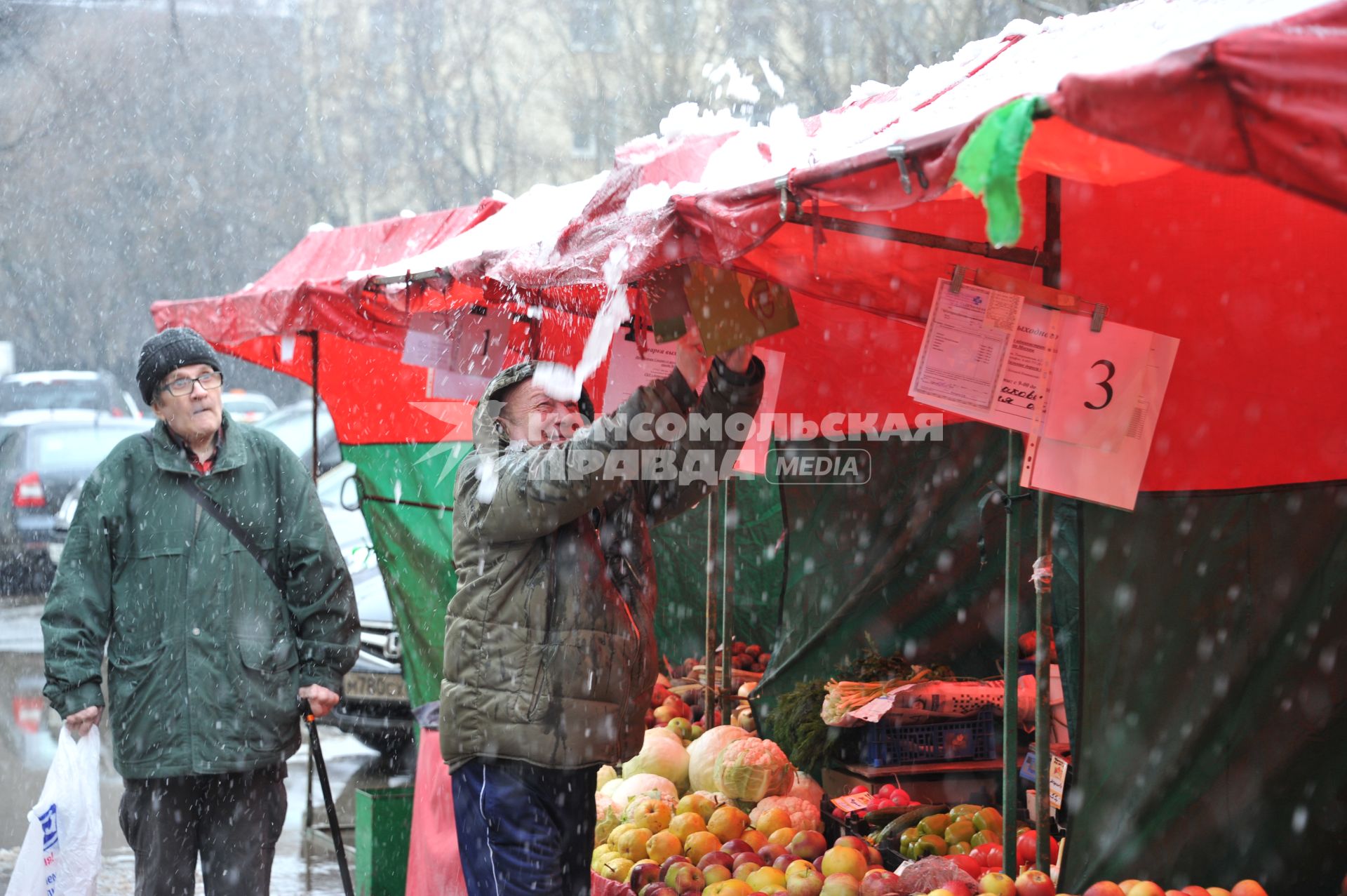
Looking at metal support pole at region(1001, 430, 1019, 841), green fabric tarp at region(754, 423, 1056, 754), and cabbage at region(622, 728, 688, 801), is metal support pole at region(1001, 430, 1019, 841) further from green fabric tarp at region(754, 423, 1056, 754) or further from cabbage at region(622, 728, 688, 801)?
cabbage at region(622, 728, 688, 801)

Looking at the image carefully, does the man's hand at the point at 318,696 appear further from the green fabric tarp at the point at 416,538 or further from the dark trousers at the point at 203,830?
the green fabric tarp at the point at 416,538

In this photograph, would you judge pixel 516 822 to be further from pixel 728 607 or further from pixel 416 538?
pixel 416 538

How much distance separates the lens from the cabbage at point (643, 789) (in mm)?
4684

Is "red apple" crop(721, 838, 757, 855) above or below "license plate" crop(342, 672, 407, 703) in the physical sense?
above

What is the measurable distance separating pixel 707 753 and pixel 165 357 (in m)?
2.60

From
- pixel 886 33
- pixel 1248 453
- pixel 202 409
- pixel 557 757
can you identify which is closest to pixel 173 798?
pixel 202 409

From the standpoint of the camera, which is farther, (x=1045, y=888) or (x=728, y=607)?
(x=728, y=607)

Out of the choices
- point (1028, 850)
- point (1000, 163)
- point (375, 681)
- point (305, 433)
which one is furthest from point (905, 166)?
point (305, 433)

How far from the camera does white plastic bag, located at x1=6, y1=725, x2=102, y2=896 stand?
3631 mm

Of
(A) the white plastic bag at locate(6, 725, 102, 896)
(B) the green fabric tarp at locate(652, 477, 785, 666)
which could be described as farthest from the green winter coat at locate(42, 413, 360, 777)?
(B) the green fabric tarp at locate(652, 477, 785, 666)

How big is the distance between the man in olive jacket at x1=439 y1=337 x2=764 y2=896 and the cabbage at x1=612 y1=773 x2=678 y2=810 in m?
1.51

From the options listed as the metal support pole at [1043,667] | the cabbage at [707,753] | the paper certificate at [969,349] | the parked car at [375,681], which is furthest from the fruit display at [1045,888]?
the parked car at [375,681]

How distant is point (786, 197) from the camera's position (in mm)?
2535

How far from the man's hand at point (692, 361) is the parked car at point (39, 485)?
11.7m
